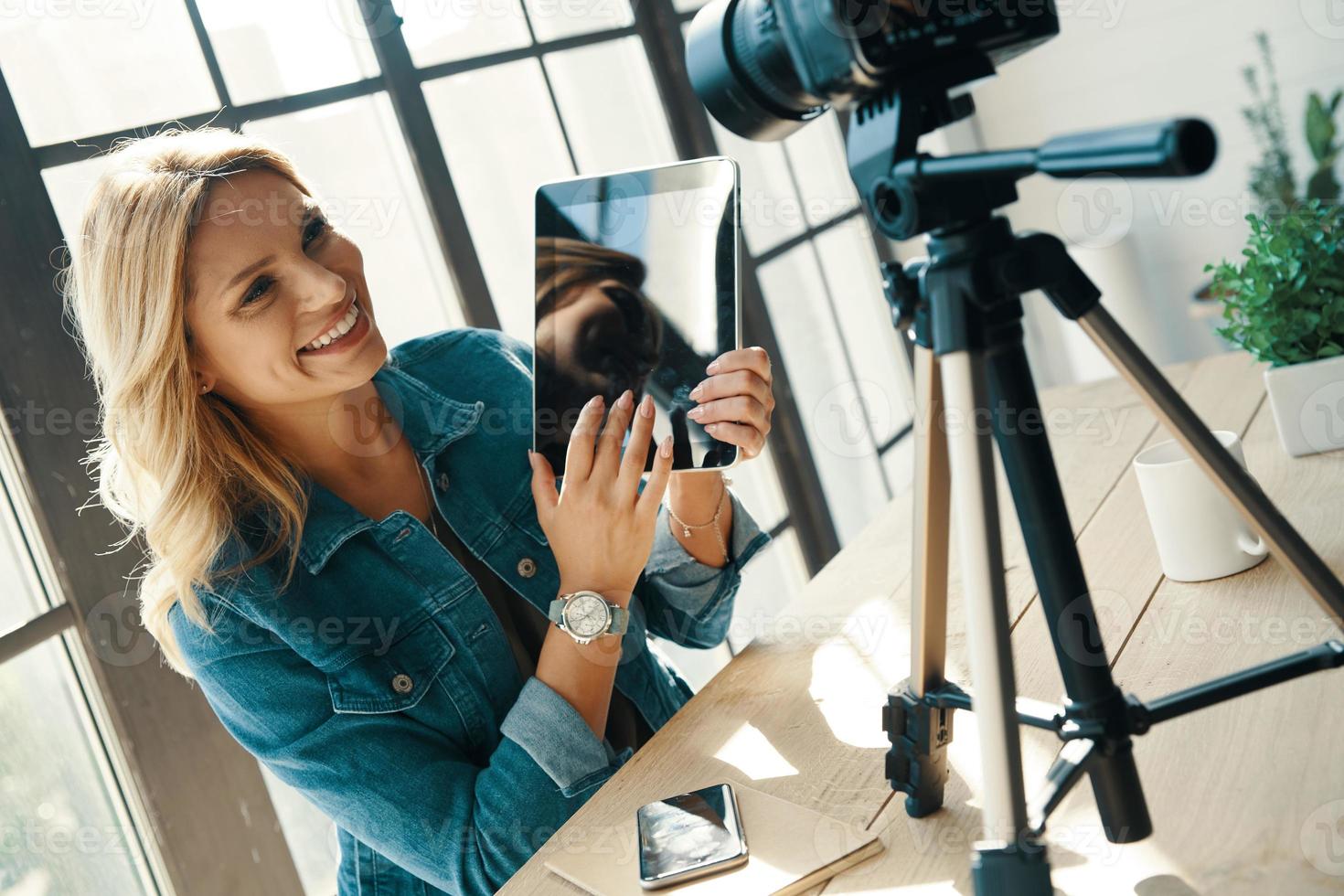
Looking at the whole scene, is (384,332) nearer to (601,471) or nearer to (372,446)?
(372,446)

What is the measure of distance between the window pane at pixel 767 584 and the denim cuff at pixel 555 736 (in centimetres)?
119

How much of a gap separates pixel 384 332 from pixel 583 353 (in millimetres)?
650

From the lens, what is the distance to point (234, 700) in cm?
91

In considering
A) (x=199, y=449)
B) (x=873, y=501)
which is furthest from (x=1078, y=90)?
(x=199, y=449)

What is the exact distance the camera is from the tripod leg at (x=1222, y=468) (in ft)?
1.77

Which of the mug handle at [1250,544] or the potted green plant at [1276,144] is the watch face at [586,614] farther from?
the potted green plant at [1276,144]

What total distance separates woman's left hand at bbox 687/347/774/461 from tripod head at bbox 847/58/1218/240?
1.14 ft

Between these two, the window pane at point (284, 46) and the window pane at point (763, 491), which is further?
the window pane at point (763, 491)

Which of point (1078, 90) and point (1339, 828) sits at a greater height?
point (1078, 90)

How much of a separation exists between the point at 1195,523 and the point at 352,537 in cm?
74

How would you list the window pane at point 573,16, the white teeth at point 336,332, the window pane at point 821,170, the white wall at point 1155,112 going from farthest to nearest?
the white wall at point 1155,112 → the window pane at point 821,170 → the window pane at point 573,16 → the white teeth at point 336,332
